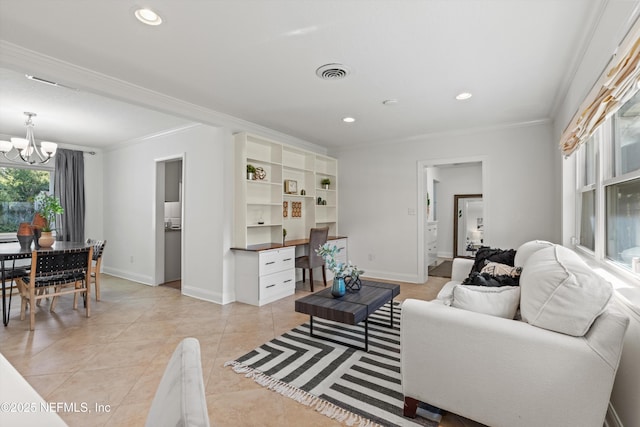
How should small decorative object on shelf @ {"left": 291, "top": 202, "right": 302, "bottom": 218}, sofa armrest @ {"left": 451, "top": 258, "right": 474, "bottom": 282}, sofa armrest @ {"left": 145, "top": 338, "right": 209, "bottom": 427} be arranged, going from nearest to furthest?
sofa armrest @ {"left": 145, "top": 338, "right": 209, "bottom": 427}
sofa armrest @ {"left": 451, "top": 258, "right": 474, "bottom": 282}
small decorative object on shelf @ {"left": 291, "top": 202, "right": 302, "bottom": 218}

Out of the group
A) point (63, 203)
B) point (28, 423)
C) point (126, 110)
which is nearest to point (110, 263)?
point (63, 203)

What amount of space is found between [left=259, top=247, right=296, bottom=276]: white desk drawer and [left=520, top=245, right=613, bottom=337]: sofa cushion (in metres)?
2.93

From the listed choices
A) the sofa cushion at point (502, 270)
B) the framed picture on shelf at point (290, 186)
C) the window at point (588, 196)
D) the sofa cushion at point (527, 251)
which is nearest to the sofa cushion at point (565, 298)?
the sofa cushion at point (502, 270)

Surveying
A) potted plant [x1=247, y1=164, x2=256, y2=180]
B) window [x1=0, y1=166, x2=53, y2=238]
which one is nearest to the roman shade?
potted plant [x1=247, y1=164, x2=256, y2=180]

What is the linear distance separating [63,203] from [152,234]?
202cm

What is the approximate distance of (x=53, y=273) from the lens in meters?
3.29

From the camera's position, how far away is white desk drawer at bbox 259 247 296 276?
154 inches

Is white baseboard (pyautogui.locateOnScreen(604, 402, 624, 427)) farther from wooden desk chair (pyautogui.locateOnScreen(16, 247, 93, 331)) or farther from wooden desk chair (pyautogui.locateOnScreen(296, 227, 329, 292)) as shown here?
wooden desk chair (pyautogui.locateOnScreen(16, 247, 93, 331))

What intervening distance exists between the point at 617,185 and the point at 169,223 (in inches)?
237

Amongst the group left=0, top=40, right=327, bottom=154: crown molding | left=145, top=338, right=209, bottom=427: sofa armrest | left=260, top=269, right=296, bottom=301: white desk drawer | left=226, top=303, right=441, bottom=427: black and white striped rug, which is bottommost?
left=226, top=303, right=441, bottom=427: black and white striped rug

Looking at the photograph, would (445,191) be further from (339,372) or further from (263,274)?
(339,372)

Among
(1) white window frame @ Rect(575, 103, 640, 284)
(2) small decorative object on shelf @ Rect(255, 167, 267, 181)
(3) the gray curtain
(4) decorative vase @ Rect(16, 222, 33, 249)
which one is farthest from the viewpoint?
(3) the gray curtain

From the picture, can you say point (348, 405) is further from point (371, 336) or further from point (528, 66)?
point (528, 66)

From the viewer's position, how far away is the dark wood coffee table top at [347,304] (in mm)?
2404
